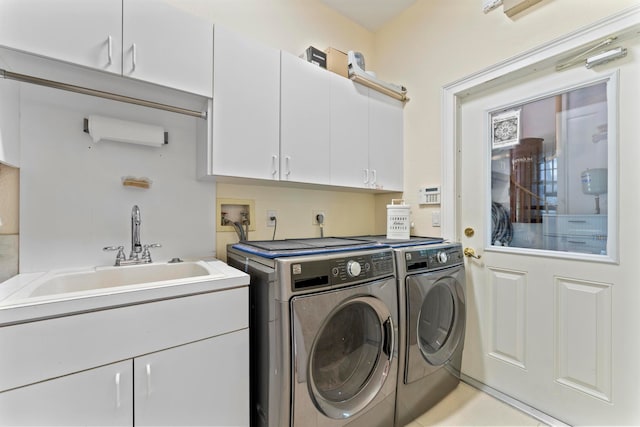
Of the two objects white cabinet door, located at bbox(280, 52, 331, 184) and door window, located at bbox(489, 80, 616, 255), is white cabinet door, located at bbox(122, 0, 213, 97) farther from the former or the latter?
door window, located at bbox(489, 80, 616, 255)

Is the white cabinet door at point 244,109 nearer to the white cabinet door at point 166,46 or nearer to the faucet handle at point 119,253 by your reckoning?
the white cabinet door at point 166,46

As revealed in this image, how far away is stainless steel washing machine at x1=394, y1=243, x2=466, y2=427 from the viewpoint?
1486mm

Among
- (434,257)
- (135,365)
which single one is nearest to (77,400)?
(135,365)

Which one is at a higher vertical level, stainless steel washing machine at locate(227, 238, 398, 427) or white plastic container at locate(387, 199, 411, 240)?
white plastic container at locate(387, 199, 411, 240)

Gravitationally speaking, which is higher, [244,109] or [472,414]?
[244,109]

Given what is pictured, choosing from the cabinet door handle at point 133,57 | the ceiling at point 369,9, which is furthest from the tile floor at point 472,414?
the ceiling at point 369,9

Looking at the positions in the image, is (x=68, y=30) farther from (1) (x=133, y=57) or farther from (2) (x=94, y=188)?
(2) (x=94, y=188)

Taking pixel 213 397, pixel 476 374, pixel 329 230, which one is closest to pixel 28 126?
pixel 213 397

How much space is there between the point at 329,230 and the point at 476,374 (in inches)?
57.4

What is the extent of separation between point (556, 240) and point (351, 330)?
1302 millimetres

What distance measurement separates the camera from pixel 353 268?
1293 millimetres

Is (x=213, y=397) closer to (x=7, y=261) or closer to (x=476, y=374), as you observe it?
(x=7, y=261)

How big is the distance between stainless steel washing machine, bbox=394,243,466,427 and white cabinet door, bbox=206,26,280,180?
0.97 meters

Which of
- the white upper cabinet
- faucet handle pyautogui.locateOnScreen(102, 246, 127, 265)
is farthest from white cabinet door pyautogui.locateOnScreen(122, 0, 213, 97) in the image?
faucet handle pyautogui.locateOnScreen(102, 246, 127, 265)
